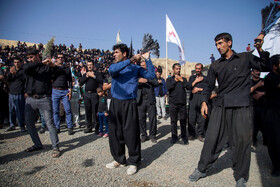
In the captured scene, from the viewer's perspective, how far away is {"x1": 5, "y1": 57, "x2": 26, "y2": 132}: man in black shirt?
6297mm

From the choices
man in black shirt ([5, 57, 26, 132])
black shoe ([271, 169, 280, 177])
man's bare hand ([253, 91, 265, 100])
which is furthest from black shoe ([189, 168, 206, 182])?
man in black shirt ([5, 57, 26, 132])

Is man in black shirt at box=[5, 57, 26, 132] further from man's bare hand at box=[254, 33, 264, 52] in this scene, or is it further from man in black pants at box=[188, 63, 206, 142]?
man's bare hand at box=[254, 33, 264, 52]

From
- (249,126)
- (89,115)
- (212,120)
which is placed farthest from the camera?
(89,115)

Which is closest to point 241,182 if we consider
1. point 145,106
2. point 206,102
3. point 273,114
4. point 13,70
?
point 206,102

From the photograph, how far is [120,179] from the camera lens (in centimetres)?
298

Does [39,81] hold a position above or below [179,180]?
above

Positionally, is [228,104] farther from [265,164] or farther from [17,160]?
[17,160]

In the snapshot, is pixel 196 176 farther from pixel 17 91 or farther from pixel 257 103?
pixel 17 91

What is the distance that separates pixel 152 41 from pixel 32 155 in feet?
12.4

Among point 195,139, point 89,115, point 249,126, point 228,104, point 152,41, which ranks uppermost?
point 152,41

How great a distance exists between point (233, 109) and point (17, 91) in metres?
7.15

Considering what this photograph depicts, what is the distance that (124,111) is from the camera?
322cm

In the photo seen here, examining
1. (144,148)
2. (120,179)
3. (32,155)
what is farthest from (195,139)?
(32,155)

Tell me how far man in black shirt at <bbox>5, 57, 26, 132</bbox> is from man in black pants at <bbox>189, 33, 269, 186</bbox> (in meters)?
6.36
